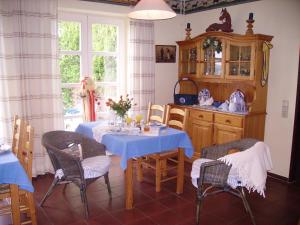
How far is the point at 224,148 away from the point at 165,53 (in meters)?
2.34

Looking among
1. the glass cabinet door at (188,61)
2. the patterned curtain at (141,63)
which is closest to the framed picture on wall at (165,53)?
Answer: the patterned curtain at (141,63)

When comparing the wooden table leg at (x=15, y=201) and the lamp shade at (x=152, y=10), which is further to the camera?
the lamp shade at (x=152, y=10)

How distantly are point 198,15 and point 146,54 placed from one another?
3.57 feet

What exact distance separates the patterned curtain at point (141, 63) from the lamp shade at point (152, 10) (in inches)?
69.1

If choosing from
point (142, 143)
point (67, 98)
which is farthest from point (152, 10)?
point (67, 98)

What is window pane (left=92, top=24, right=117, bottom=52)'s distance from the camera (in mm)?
4414

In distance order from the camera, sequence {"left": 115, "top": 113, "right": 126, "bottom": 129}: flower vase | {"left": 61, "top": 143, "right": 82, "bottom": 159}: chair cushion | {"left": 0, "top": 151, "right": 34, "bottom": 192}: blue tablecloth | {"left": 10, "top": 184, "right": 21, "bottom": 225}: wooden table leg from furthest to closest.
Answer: {"left": 115, "top": 113, "right": 126, "bottom": 129}: flower vase, {"left": 61, "top": 143, "right": 82, "bottom": 159}: chair cushion, {"left": 10, "top": 184, "right": 21, "bottom": 225}: wooden table leg, {"left": 0, "top": 151, "right": 34, "bottom": 192}: blue tablecloth

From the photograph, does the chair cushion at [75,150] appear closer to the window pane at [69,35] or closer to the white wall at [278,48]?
the window pane at [69,35]

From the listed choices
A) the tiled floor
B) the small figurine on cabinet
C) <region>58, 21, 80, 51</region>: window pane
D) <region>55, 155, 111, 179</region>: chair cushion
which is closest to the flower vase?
<region>55, 155, 111, 179</region>: chair cushion

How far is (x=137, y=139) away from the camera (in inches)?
116

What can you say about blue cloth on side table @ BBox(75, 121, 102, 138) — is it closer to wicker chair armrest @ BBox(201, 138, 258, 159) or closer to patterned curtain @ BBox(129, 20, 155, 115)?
patterned curtain @ BBox(129, 20, 155, 115)

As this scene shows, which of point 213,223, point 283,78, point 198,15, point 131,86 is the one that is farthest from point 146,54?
point 213,223

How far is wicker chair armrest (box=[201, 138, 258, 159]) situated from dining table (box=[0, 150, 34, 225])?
175cm

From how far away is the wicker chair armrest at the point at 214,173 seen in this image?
2580mm
